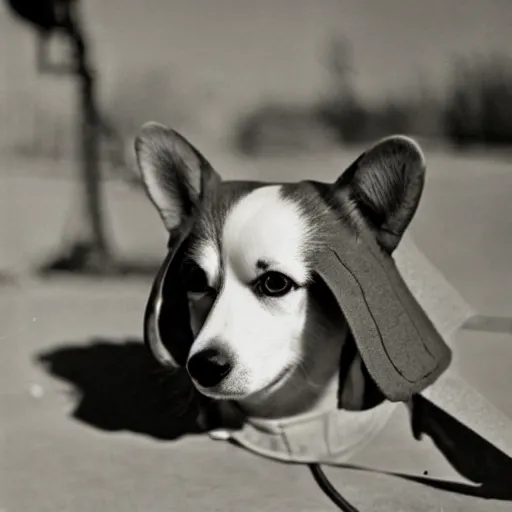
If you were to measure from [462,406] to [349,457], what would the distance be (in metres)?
0.15

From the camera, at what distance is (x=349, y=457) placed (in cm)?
91

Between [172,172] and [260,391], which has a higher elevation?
[172,172]

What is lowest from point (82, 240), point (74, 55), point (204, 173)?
point (82, 240)

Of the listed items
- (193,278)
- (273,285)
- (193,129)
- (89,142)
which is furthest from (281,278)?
(89,142)

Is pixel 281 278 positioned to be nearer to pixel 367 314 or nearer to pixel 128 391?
pixel 367 314

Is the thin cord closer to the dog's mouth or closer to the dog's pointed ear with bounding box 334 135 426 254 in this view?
the dog's mouth

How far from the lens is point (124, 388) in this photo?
990 millimetres

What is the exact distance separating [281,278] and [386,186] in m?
0.16

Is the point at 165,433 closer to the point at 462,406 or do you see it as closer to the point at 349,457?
the point at 349,457

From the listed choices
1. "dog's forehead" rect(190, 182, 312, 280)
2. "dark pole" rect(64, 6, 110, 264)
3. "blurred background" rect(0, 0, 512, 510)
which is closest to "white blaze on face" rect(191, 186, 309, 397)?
"dog's forehead" rect(190, 182, 312, 280)

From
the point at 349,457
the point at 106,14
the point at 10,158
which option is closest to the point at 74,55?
the point at 106,14

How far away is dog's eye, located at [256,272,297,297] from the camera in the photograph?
841mm

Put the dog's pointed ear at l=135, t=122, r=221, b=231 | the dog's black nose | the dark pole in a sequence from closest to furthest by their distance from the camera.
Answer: the dog's black nose
the dog's pointed ear at l=135, t=122, r=221, b=231
the dark pole

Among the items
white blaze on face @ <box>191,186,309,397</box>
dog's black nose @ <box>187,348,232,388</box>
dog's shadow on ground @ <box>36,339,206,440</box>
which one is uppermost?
white blaze on face @ <box>191,186,309,397</box>
